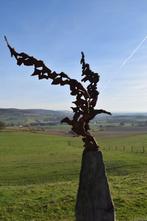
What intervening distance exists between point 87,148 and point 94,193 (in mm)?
572

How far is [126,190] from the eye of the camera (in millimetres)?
18562

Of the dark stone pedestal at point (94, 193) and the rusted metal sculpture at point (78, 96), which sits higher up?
the rusted metal sculpture at point (78, 96)

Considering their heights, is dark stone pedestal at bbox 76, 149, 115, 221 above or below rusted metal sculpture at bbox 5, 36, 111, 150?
below

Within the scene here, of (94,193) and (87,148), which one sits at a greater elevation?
(87,148)

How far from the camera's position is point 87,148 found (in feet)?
17.2

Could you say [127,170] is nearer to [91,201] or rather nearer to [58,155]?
[58,155]

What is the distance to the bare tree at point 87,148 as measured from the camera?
506cm

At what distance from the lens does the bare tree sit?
16.6ft

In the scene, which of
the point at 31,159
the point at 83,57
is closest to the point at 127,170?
the point at 31,159

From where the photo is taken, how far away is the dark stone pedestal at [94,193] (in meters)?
5.05

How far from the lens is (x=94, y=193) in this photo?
5066 millimetres

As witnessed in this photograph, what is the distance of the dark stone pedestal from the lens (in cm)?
505

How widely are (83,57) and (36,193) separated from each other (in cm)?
1369

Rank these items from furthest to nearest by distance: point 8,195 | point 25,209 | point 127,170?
1. point 127,170
2. point 8,195
3. point 25,209
